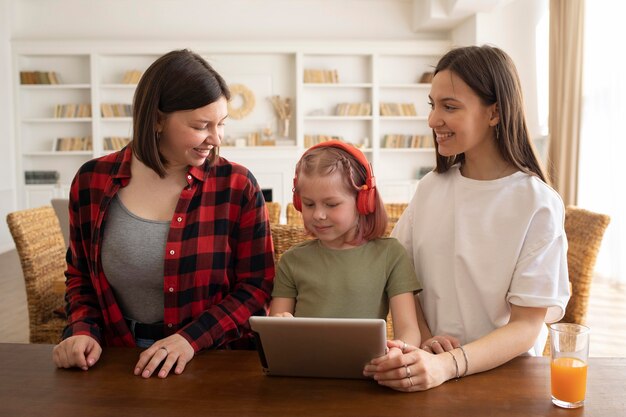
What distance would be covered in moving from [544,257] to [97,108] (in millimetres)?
7915

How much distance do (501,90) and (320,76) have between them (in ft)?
23.9

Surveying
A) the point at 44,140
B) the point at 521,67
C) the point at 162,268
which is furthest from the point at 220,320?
the point at 44,140

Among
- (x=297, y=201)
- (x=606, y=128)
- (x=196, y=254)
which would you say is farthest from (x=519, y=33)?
(x=196, y=254)

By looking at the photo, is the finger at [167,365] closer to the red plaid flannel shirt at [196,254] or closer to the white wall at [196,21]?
the red plaid flannel shirt at [196,254]

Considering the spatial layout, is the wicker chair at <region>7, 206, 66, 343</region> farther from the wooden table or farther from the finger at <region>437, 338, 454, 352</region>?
the finger at <region>437, 338, 454, 352</region>

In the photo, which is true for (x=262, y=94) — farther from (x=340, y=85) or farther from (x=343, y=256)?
(x=343, y=256)

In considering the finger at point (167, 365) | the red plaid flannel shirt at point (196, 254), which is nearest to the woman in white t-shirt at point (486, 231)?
the red plaid flannel shirt at point (196, 254)

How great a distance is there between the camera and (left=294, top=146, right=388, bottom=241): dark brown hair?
1503 mm

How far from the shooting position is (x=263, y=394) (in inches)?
45.2

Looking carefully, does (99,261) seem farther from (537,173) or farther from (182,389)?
(537,173)

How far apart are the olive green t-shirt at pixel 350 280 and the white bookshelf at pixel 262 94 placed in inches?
274

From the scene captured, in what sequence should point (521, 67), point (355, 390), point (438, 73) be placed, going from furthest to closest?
1. point (521, 67)
2. point (438, 73)
3. point (355, 390)

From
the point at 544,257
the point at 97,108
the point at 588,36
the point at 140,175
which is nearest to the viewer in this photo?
the point at 544,257

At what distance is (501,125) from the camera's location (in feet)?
4.70
